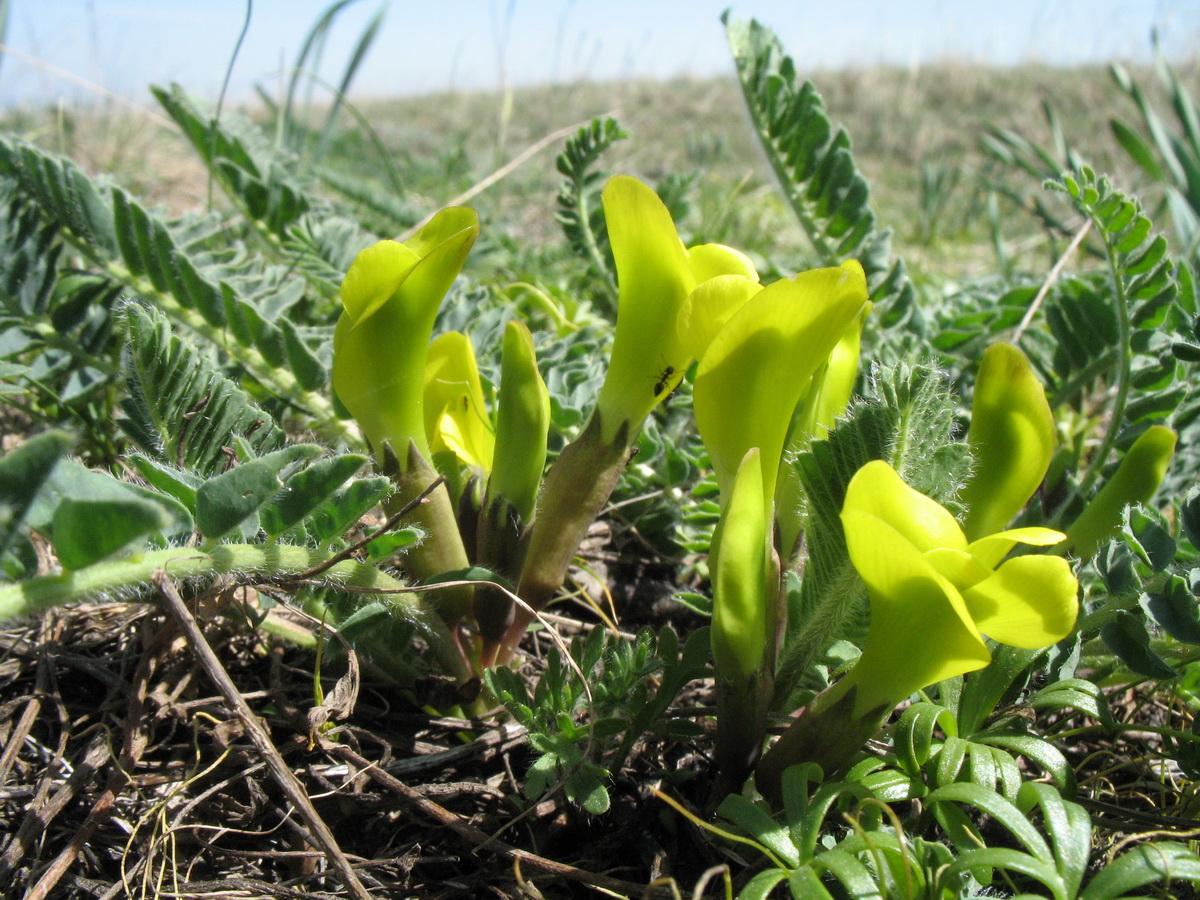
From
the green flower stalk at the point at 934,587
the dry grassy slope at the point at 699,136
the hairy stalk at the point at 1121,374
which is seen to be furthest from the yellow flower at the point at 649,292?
the dry grassy slope at the point at 699,136

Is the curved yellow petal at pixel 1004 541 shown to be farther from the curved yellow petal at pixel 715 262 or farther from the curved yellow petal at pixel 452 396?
the curved yellow petal at pixel 452 396

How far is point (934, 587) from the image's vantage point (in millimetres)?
687

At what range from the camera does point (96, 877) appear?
36.4 inches

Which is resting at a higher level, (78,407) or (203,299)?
(203,299)

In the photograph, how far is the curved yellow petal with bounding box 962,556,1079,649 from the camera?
2.13ft

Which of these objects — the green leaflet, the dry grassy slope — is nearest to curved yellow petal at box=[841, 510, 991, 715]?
the green leaflet

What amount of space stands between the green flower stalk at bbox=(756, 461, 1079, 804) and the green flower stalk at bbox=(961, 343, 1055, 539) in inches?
7.7

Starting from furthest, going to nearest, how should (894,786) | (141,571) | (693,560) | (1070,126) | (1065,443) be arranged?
(1070,126) < (1065,443) < (693,560) < (894,786) < (141,571)

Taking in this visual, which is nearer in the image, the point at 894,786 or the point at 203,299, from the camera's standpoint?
the point at 894,786

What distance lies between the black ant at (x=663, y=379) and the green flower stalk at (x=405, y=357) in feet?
0.79

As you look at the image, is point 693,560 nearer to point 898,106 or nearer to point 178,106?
point 178,106

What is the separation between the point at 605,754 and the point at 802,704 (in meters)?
0.23

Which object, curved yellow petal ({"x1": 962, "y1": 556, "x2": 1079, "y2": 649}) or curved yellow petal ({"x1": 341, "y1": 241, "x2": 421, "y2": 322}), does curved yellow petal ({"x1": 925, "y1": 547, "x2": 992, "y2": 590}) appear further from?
curved yellow petal ({"x1": 341, "y1": 241, "x2": 421, "y2": 322})

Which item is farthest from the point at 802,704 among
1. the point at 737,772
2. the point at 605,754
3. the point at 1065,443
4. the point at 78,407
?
the point at 78,407
